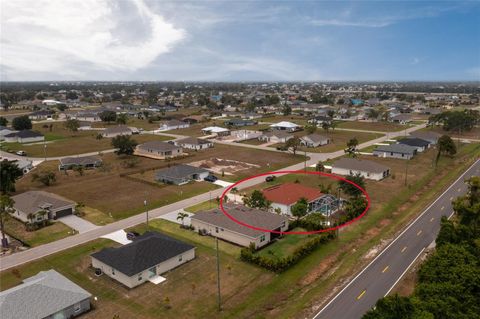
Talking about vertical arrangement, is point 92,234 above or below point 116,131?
below

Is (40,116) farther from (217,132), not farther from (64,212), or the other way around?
(64,212)

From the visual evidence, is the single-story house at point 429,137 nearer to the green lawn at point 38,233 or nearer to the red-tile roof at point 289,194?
the red-tile roof at point 289,194

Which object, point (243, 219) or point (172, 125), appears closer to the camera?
point (243, 219)

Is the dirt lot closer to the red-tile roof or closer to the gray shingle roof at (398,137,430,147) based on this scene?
the red-tile roof

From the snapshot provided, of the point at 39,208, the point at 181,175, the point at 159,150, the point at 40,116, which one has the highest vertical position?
the point at 40,116

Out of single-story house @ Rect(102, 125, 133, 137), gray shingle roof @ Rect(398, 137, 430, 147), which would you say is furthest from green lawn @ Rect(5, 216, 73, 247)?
gray shingle roof @ Rect(398, 137, 430, 147)

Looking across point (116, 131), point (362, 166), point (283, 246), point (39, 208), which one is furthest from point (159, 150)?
point (283, 246)

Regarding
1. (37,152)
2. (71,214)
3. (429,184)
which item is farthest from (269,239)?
(37,152)
